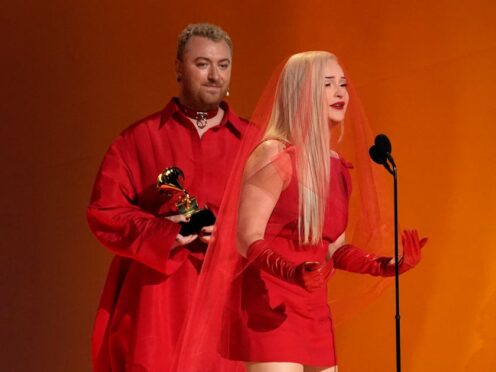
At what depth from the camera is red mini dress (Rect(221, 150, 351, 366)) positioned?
2.92 metres

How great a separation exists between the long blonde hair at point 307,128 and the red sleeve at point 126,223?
0.54 meters

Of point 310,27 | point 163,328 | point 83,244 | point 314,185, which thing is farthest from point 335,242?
point 83,244

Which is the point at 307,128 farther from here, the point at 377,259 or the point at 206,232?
the point at 206,232

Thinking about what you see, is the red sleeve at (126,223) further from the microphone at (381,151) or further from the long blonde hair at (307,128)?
the microphone at (381,151)

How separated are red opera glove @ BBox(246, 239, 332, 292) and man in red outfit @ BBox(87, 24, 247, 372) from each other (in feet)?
1.81

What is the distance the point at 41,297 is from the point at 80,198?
0.41 m

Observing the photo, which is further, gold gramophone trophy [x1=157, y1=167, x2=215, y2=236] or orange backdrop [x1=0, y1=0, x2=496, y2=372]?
orange backdrop [x1=0, y1=0, x2=496, y2=372]

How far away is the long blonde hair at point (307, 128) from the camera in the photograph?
2959mm

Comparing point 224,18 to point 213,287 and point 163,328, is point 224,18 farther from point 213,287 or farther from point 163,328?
point 213,287

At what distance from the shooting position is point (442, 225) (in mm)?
4223

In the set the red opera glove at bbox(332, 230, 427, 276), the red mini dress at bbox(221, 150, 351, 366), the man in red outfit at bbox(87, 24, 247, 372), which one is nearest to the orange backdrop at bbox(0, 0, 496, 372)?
the man in red outfit at bbox(87, 24, 247, 372)

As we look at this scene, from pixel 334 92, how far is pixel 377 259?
43 centimetres

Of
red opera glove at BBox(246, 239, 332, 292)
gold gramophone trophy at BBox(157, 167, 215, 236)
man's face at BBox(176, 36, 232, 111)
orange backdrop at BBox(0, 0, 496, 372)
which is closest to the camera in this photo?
red opera glove at BBox(246, 239, 332, 292)

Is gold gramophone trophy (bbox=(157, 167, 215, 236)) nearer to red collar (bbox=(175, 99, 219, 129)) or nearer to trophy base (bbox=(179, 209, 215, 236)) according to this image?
trophy base (bbox=(179, 209, 215, 236))
